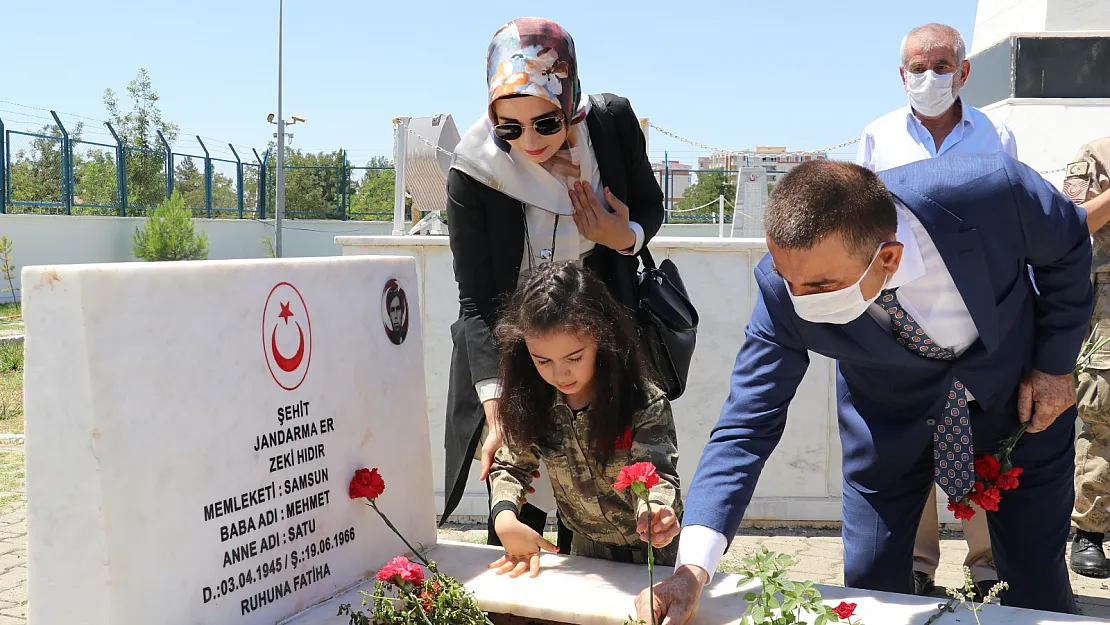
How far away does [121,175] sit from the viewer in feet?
67.7

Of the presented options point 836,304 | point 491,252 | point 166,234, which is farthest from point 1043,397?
point 166,234

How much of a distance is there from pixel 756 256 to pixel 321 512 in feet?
9.10

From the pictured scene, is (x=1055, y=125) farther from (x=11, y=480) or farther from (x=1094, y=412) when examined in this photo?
(x=11, y=480)

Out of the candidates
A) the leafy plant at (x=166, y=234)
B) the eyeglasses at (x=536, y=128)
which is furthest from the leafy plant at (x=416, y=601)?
the leafy plant at (x=166, y=234)

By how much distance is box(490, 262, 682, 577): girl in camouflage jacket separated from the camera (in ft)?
7.70

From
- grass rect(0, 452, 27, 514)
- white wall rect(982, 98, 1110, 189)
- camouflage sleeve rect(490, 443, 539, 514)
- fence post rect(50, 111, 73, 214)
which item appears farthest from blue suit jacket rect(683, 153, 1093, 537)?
fence post rect(50, 111, 73, 214)

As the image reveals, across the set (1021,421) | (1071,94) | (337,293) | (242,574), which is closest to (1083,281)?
(1021,421)

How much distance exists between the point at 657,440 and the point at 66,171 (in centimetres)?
1860

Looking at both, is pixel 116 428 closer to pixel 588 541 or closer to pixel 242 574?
pixel 242 574

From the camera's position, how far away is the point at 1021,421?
234 centimetres

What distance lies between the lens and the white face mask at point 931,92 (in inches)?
148

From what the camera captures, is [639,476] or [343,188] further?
[343,188]

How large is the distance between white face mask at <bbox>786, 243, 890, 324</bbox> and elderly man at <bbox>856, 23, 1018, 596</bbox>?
171 centimetres

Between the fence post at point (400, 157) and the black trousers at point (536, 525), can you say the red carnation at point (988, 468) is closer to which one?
the black trousers at point (536, 525)
